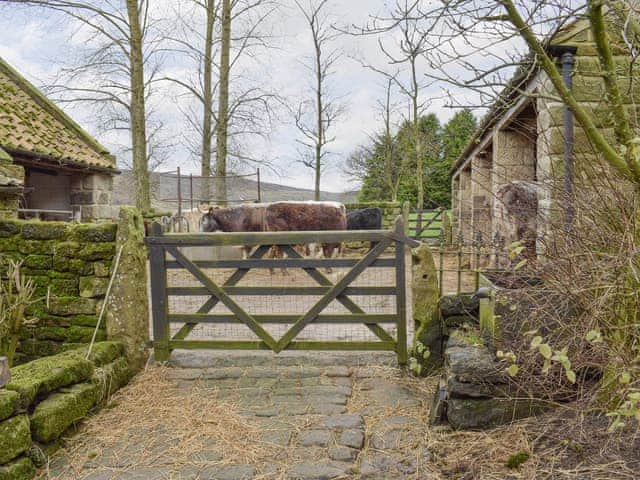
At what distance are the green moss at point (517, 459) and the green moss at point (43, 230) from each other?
440cm

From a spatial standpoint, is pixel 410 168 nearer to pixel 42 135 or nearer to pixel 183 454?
pixel 42 135

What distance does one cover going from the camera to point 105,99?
562 inches

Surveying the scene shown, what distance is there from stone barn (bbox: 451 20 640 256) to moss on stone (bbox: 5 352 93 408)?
10.3ft

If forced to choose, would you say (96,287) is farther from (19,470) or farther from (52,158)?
(52,158)

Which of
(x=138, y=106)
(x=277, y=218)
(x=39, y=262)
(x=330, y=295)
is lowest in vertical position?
(x=330, y=295)

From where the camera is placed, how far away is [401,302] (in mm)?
4820

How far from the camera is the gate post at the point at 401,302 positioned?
4.80 meters

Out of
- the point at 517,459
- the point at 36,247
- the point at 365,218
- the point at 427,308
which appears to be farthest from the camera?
the point at 365,218

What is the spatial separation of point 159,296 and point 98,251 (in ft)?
2.39

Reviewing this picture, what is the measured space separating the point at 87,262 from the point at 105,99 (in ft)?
35.9

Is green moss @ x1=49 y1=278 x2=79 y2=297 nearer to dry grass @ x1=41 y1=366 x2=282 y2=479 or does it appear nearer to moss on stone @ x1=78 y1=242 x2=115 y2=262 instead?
moss on stone @ x1=78 y1=242 x2=115 y2=262

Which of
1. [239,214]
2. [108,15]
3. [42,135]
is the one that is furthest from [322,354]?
[108,15]

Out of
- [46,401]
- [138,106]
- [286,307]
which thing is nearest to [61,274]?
[46,401]

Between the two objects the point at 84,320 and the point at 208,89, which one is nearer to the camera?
the point at 84,320
